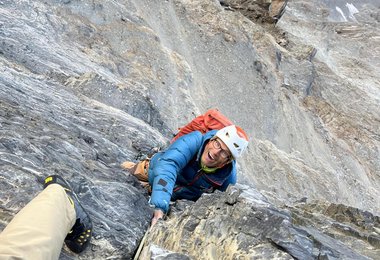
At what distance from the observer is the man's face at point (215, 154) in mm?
7148

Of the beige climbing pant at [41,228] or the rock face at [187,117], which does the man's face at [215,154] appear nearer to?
the rock face at [187,117]

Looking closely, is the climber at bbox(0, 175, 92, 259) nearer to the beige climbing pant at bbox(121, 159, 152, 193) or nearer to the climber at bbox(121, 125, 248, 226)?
the climber at bbox(121, 125, 248, 226)

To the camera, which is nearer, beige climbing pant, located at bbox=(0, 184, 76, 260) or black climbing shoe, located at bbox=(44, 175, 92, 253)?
beige climbing pant, located at bbox=(0, 184, 76, 260)

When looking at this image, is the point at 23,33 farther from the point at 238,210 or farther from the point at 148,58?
the point at 238,210

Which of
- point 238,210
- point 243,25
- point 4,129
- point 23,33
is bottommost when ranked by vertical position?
point 243,25

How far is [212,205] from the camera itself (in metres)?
6.66

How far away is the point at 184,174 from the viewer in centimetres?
782

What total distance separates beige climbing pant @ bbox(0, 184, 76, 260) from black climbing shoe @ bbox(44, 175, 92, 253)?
0.76ft

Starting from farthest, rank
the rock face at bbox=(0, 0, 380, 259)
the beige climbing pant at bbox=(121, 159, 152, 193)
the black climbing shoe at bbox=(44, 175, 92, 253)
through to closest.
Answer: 1. the beige climbing pant at bbox=(121, 159, 152, 193)
2. the rock face at bbox=(0, 0, 380, 259)
3. the black climbing shoe at bbox=(44, 175, 92, 253)

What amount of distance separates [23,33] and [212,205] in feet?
31.9

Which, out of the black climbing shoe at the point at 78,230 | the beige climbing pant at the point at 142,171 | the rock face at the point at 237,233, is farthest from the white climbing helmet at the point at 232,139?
the black climbing shoe at the point at 78,230

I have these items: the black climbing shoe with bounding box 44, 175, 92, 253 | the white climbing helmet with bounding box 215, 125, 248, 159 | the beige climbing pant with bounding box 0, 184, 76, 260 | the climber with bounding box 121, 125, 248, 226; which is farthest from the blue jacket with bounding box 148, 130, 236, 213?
the beige climbing pant with bounding box 0, 184, 76, 260

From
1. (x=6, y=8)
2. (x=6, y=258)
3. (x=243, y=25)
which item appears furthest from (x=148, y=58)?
(x=6, y=258)

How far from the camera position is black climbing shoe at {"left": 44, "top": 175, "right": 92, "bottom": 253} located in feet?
19.5
